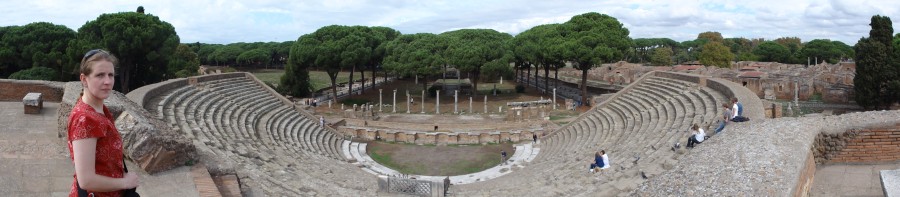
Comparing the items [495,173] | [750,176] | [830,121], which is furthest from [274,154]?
Result: [830,121]

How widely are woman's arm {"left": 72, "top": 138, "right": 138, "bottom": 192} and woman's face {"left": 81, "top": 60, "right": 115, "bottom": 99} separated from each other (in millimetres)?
294

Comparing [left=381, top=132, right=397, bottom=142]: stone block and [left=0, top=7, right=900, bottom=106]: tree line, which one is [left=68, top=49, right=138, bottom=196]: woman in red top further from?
Answer: [left=0, top=7, right=900, bottom=106]: tree line

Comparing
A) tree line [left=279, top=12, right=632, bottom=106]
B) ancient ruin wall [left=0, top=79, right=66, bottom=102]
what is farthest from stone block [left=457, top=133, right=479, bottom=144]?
Answer: ancient ruin wall [left=0, top=79, right=66, bottom=102]

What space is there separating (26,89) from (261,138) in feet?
Result: 19.8

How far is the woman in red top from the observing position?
2852 mm

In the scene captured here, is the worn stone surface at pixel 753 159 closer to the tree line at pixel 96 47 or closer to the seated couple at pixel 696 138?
the seated couple at pixel 696 138

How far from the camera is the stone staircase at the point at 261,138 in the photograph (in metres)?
10.8

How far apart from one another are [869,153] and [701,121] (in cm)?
453

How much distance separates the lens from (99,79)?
3.04 metres

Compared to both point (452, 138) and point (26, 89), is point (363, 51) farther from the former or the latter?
point (26, 89)

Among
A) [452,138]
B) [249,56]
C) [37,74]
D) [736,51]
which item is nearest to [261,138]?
[452,138]

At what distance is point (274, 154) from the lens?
13.9 meters

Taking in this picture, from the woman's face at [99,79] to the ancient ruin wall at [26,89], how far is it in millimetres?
14323

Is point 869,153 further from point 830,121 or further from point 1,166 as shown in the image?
point 1,166
